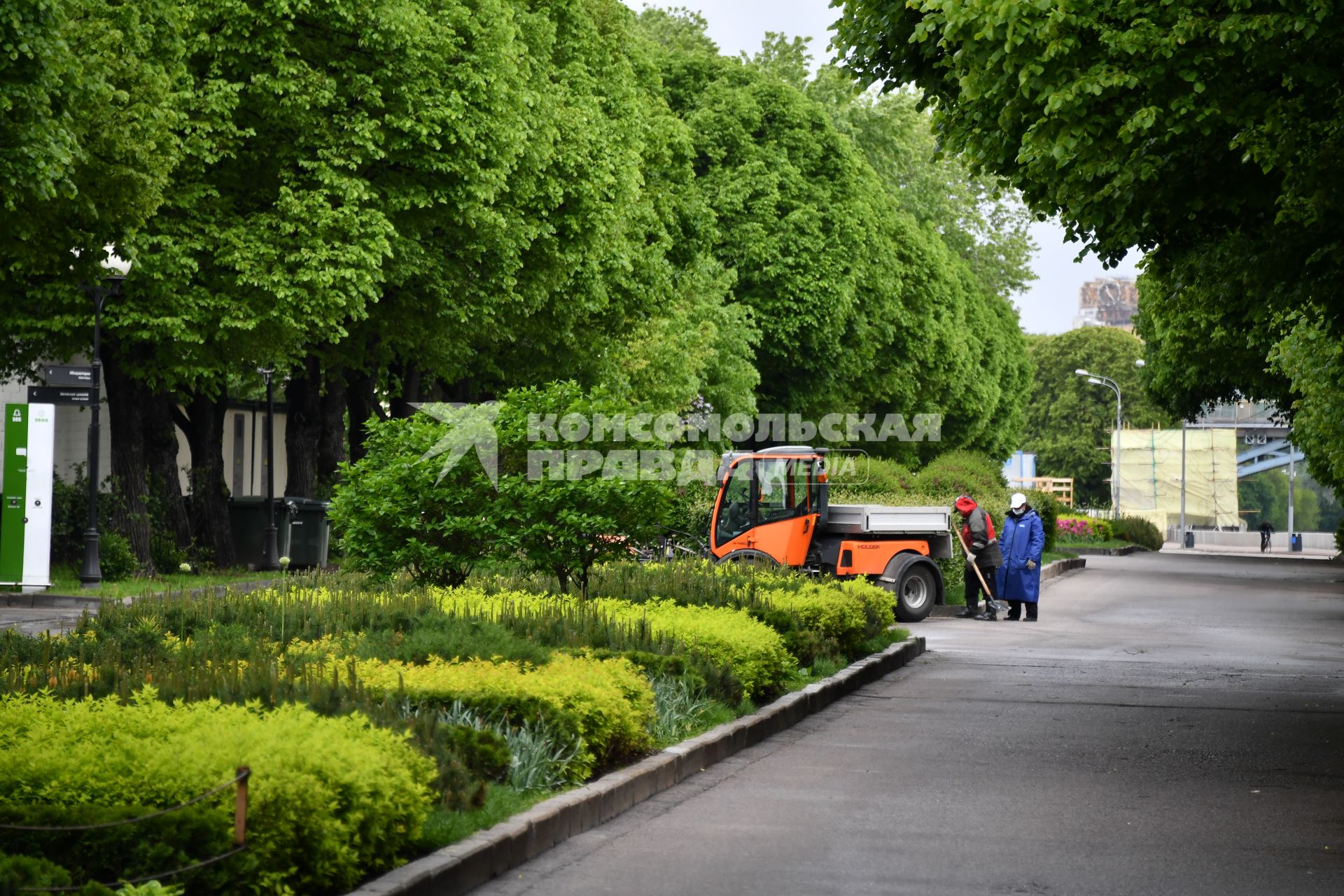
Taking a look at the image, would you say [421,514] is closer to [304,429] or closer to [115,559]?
[115,559]

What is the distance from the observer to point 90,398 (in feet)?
77.2

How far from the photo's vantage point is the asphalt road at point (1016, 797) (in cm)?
750

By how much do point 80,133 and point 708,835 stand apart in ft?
52.0

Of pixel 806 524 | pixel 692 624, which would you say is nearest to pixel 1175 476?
pixel 806 524

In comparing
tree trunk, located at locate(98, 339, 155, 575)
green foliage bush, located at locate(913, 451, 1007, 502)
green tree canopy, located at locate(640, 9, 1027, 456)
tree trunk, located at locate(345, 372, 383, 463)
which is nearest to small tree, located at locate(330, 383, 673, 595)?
tree trunk, located at locate(98, 339, 155, 575)

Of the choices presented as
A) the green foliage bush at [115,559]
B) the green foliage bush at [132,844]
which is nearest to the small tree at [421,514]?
the green foliage bush at [132,844]

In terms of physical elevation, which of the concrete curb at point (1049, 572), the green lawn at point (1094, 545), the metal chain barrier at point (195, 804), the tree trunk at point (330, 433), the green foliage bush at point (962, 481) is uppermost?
the tree trunk at point (330, 433)

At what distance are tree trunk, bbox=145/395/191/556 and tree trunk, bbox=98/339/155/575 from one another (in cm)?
59

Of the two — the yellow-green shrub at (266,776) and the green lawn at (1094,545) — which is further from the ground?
the yellow-green shrub at (266,776)

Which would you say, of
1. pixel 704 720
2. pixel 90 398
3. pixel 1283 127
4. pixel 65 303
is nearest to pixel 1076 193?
pixel 1283 127

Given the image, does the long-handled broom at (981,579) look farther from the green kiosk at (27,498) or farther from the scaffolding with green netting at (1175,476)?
the scaffolding with green netting at (1175,476)

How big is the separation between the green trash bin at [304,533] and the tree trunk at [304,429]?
1.97m

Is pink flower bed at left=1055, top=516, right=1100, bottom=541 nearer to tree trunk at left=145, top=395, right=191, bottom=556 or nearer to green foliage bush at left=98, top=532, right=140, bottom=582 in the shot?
tree trunk at left=145, top=395, right=191, bottom=556

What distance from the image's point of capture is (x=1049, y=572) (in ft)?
134
